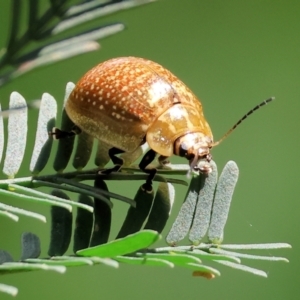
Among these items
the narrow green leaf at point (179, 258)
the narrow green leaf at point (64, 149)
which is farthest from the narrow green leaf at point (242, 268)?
the narrow green leaf at point (64, 149)

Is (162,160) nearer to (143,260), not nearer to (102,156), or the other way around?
(102,156)

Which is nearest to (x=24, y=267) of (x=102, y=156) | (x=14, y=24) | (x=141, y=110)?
(x=14, y=24)

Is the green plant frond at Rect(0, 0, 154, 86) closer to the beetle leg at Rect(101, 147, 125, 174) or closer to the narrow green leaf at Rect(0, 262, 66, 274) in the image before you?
the narrow green leaf at Rect(0, 262, 66, 274)

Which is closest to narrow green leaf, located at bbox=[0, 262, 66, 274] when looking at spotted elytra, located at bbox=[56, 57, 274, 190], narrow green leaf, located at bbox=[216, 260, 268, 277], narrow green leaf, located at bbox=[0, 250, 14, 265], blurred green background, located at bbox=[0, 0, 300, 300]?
narrow green leaf, located at bbox=[0, 250, 14, 265]

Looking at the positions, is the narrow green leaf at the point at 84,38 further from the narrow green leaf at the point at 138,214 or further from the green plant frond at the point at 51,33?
the narrow green leaf at the point at 138,214

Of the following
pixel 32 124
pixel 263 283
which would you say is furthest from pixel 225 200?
pixel 263 283

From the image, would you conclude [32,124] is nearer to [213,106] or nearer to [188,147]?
[213,106]
